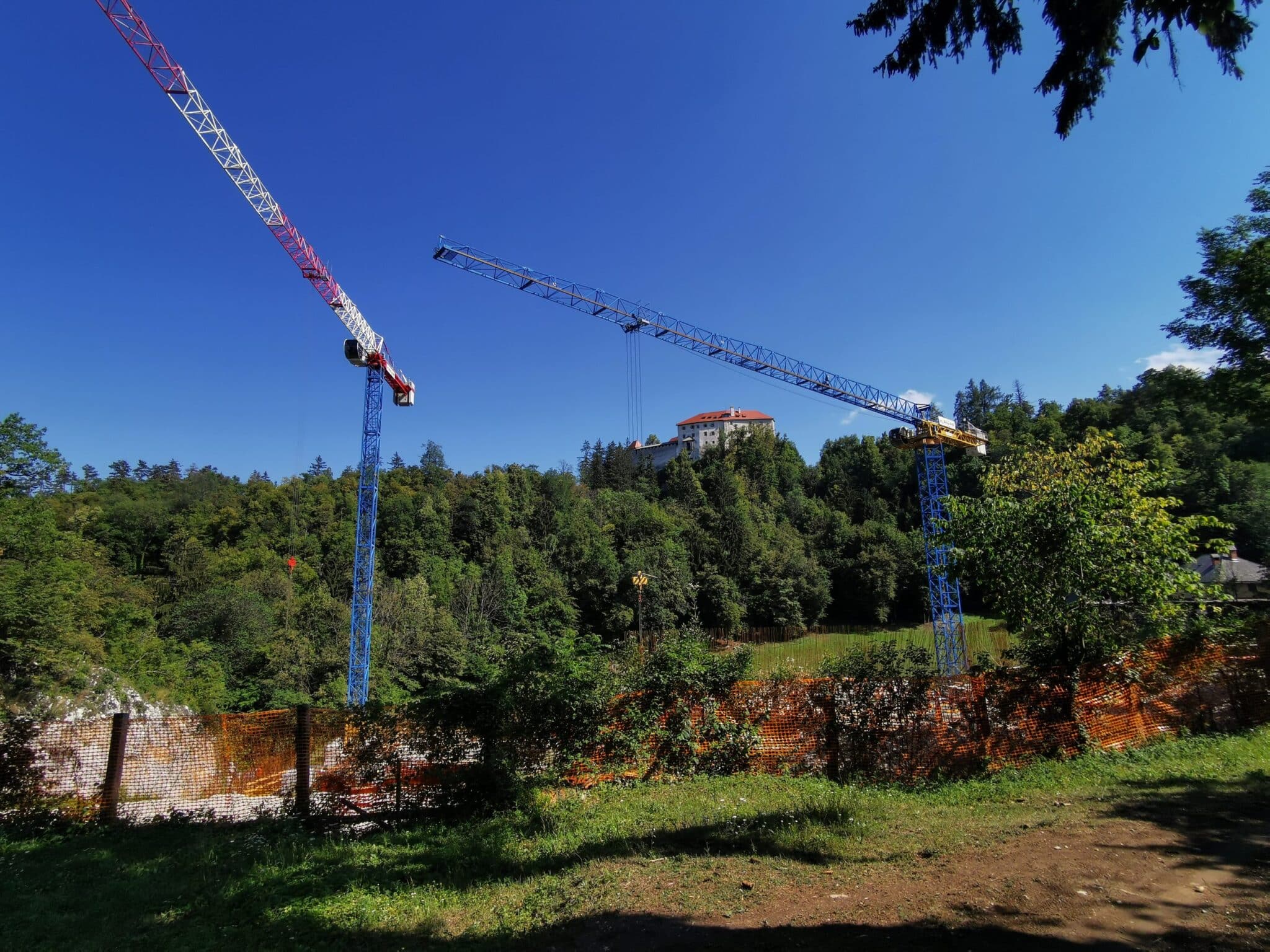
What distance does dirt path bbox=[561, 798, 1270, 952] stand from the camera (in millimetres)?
3971

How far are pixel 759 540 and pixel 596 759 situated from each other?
79.5 m

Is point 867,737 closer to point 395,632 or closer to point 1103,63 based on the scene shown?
point 1103,63

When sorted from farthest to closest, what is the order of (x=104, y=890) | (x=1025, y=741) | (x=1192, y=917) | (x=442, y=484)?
(x=442, y=484) < (x=1025, y=741) < (x=104, y=890) < (x=1192, y=917)

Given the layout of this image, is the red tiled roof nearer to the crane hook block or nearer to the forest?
the forest

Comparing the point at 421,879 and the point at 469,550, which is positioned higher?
the point at 469,550

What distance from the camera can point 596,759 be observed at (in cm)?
941

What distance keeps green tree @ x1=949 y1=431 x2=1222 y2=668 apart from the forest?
107cm

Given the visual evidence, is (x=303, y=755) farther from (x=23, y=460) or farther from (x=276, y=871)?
(x=23, y=460)

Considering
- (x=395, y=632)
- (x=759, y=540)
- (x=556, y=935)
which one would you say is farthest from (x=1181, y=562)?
(x=759, y=540)

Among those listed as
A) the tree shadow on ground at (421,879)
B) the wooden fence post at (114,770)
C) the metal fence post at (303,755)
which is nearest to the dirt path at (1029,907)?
the tree shadow on ground at (421,879)

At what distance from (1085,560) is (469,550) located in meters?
77.4

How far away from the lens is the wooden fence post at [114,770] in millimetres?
9055

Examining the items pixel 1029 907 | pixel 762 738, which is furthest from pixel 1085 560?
pixel 1029 907

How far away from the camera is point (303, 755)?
Result: 898 centimetres
